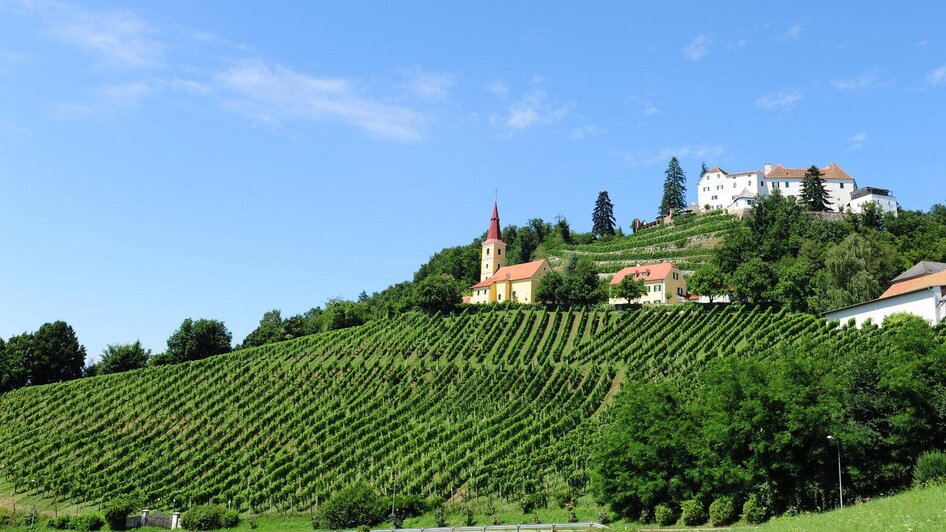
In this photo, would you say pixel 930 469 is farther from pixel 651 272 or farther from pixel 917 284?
pixel 651 272

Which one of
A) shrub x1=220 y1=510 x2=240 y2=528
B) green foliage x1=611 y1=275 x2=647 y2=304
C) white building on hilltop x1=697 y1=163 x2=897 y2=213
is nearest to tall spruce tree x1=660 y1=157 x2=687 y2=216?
white building on hilltop x1=697 y1=163 x2=897 y2=213

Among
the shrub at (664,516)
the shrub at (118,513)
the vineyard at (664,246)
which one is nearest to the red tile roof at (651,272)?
the vineyard at (664,246)

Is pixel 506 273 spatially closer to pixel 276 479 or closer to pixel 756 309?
pixel 756 309

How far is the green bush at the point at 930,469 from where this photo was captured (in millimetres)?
30453

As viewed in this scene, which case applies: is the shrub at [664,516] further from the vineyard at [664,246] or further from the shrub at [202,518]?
the vineyard at [664,246]

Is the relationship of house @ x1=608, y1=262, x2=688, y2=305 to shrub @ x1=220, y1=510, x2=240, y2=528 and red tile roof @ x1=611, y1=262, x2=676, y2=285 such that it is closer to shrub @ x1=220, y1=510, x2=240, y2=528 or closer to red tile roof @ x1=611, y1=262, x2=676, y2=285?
red tile roof @ x1=611, y1=262, x2=676, y2=285

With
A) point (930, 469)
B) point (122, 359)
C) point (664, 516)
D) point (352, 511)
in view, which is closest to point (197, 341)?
point (122, 359)

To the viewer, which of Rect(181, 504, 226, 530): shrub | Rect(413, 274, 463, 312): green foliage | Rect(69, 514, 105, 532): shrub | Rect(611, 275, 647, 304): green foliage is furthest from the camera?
Rect(413, 274, 463, 312): green foliage

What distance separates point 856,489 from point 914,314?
90.5ft

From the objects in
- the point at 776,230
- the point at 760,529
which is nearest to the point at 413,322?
the point at 776,230

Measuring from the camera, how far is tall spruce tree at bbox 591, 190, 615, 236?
132m

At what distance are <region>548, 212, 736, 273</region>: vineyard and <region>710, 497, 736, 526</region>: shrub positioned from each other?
6588 centimetres

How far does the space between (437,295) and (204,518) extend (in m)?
40.7

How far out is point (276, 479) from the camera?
1954 inches
